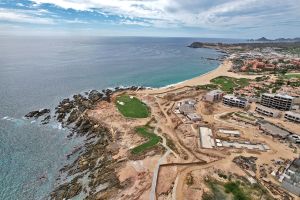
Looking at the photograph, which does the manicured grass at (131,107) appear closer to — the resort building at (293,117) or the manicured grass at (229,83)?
the manicured grass at (229,83)

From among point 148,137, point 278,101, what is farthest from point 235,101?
point 148,137

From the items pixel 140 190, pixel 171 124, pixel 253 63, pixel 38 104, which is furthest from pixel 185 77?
pixel 140 190

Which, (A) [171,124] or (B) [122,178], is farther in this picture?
(A) [171,124]

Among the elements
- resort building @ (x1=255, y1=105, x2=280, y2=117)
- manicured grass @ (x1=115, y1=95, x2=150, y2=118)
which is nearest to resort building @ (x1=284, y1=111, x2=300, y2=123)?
resort building @ (x1=255, y1=105, x2=280, y2=117)

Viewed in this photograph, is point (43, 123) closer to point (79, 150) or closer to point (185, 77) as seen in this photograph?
point (79, 150)

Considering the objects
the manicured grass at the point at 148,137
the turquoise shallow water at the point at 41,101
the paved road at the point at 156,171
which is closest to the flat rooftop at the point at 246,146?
the paved road at the point at 156,171

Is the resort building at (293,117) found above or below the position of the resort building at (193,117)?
above
